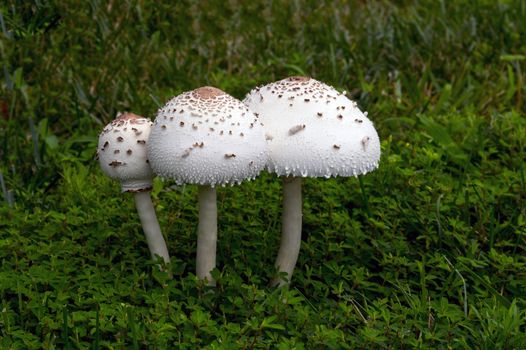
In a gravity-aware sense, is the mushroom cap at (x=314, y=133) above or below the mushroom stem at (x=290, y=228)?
above

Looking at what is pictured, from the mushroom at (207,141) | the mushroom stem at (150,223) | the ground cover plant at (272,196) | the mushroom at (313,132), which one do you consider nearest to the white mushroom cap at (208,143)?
the mushroom at (207,141)

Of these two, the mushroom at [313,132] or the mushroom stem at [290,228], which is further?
the mushroom stem at [290,228]

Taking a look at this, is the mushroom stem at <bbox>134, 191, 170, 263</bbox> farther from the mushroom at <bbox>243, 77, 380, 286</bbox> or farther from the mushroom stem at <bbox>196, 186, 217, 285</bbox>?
the mushroom at <bbox>243, 77, 380, 286</bbox>

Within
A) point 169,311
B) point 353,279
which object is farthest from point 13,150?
point 353,279

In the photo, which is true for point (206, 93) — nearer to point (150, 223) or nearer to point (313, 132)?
point (313, 132)

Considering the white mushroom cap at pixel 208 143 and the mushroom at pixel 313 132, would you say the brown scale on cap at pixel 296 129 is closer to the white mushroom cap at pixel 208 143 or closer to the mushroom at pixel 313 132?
the mushroom at pixel 313 132

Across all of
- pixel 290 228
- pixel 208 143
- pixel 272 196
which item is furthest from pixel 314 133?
pixel 272 196
